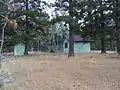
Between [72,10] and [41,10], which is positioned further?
[41,10]

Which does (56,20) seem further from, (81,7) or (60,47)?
(60,47)

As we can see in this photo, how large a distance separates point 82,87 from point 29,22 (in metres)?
28.5

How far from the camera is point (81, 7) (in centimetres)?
3206

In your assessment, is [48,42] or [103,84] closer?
[103,84]

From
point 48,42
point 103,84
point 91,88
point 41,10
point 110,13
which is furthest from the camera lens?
point 48,42

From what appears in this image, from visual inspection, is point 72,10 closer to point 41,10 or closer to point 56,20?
point 56,20

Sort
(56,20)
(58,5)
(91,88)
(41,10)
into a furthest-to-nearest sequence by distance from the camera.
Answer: (41,10) → (58,5) → (56,20) → (91,88)

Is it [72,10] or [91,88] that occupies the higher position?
[72,10]

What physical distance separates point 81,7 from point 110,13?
6327 millimetres

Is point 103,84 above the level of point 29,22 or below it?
below

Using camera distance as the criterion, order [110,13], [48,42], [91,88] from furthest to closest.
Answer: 1. [48,42]
2. [110,13]
3. [91,88]

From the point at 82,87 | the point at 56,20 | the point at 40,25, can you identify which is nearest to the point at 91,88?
the point at 82,87

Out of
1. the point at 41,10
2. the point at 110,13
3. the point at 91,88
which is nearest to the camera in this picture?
the point at 91,88

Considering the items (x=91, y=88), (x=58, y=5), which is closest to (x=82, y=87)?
(x=91, y=88)
